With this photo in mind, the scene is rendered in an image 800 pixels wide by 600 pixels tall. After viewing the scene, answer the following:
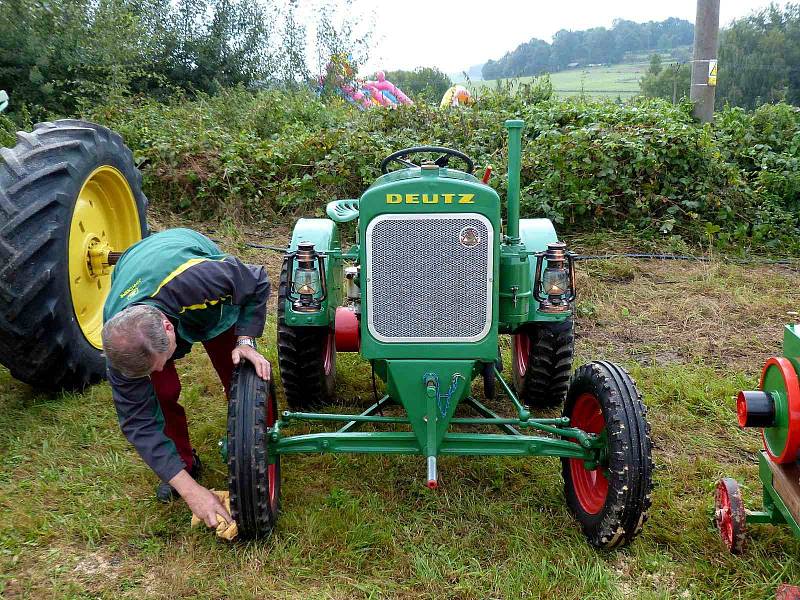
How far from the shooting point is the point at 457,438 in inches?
118

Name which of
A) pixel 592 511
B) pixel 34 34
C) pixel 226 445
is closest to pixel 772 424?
pixel 592 511

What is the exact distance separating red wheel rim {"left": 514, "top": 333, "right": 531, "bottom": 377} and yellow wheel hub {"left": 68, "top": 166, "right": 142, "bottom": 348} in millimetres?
2386

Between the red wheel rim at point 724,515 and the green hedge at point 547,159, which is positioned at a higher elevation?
the green hedge at point 547,159

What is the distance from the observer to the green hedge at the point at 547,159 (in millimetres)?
7121

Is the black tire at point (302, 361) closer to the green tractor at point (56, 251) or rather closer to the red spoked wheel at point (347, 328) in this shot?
the red spoked wheel at point (347, 328)

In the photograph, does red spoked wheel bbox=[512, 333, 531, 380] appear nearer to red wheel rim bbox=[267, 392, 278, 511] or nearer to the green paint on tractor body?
the green paint on tractor body

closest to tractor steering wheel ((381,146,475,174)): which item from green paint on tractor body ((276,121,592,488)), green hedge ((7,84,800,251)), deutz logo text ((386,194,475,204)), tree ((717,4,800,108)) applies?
green paint on tractor body ((276,121,592,488))

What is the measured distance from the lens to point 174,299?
2.88 metres

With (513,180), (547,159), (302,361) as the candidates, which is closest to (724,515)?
(513,180)

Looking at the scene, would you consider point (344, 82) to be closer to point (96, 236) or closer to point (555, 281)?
point (96, 236)

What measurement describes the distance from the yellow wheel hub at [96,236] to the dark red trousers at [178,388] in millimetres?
1043

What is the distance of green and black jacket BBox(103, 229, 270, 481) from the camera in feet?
9.15

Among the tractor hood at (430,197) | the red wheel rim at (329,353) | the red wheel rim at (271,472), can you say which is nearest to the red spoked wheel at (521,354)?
the red wheel rim at (329,353)

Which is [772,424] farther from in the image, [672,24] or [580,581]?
[672,24]
